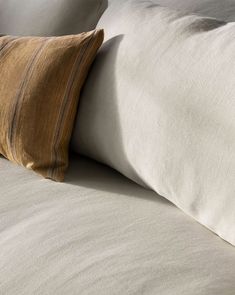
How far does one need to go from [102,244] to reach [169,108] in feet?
0.86

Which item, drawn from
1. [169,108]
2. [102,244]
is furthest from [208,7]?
[102,244]

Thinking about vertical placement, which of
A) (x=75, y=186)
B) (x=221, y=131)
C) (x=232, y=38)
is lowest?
(x=75, y=186)

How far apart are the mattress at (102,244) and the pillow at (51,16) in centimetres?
47

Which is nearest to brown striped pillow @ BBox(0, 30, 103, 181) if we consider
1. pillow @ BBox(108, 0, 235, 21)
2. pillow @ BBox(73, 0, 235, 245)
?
pillow @ BBox(73, 0, 235, 245)

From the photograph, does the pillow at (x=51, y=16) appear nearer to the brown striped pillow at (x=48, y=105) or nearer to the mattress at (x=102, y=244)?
the brown striped pillow at (x=48, y=105)

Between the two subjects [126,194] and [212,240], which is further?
[126,194]

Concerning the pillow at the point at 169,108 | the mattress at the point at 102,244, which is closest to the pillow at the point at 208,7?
the pillow at the point at 169,108

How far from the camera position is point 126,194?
1.13 meters

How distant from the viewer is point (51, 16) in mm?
1531

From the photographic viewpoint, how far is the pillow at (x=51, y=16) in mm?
1479

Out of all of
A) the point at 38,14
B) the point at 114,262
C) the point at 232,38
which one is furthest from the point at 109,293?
the point at 38,14

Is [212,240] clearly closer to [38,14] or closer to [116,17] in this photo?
[116,17]

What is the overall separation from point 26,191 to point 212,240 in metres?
0.40

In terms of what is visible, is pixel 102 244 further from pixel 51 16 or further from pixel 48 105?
pixel 51 16
